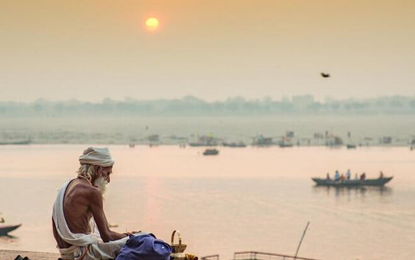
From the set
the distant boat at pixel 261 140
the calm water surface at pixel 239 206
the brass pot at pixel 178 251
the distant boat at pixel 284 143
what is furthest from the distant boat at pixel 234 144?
the brass pot at pixel 178 251

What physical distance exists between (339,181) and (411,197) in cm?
741

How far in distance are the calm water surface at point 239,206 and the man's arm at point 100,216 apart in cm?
2517

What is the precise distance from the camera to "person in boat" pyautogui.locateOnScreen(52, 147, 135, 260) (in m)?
2.90

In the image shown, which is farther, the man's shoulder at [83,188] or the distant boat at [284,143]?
the distant boat at [284,143]

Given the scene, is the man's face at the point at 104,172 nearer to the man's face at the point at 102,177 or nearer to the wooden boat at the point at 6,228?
the man's face at the point at 102,177

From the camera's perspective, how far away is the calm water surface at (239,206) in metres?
32.9

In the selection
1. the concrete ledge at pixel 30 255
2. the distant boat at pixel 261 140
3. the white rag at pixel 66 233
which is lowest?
the concrete ledge at pixel 30 255

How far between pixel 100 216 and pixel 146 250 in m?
0.21

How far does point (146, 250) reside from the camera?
2854 mm

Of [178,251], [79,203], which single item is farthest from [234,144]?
[79,203]

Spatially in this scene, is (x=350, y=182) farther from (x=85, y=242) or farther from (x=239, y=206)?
(x=85, y=242)

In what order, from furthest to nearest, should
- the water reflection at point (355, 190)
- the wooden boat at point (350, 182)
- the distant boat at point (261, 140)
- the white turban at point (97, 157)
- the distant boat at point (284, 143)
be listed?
the distant boat at point (284, 143), the distant boat at point (261, 140), the wooden boat at point (350, 182), the water reflection at point (355, 190), the white turban at point (97, 157)

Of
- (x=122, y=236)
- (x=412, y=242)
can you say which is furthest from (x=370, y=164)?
(x=122, y=236)

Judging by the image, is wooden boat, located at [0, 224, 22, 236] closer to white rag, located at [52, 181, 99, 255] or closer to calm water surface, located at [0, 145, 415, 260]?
calm water surface, located at [0, 145, 415, 260]
